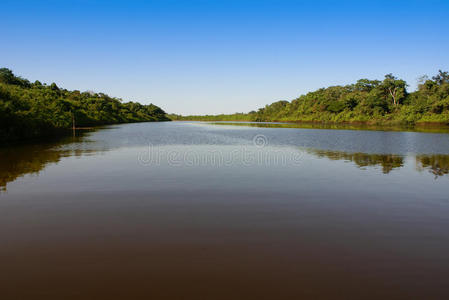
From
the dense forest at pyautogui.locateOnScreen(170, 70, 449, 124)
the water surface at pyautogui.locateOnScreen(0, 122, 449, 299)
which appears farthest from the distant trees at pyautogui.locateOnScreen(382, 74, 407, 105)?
the water surface at pyautogui.locateOnScreen(0, 122, 449, 299)

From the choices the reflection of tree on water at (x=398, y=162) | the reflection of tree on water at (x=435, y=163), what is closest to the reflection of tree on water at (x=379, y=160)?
the reflection of tree on water at (x=398, y=162)

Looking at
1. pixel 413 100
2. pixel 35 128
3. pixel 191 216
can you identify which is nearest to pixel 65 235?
pixel 191 216

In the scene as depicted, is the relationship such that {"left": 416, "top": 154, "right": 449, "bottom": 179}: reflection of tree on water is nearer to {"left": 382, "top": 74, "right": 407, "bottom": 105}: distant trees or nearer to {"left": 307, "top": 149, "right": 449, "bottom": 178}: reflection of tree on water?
{"left": 307, "top": 149, "right": 449, "bottom": 178}: reflection of tree on water

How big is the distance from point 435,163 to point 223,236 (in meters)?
15.8

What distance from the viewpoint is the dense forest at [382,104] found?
65250mm

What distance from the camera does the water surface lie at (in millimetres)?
4258

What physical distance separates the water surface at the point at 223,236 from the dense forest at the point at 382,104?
67922 mm

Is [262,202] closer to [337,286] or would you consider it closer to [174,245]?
[174,245]

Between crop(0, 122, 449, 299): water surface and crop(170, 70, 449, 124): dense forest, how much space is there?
223ft

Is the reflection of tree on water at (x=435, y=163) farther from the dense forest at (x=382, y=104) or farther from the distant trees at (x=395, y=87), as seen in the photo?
the distant trees at (x=395, y=87)

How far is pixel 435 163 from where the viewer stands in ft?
53.0

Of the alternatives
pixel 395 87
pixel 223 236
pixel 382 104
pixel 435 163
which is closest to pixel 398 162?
pixel 435 163

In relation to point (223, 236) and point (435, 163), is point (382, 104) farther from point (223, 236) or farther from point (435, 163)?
point (223, 236)

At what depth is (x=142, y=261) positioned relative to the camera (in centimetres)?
493
